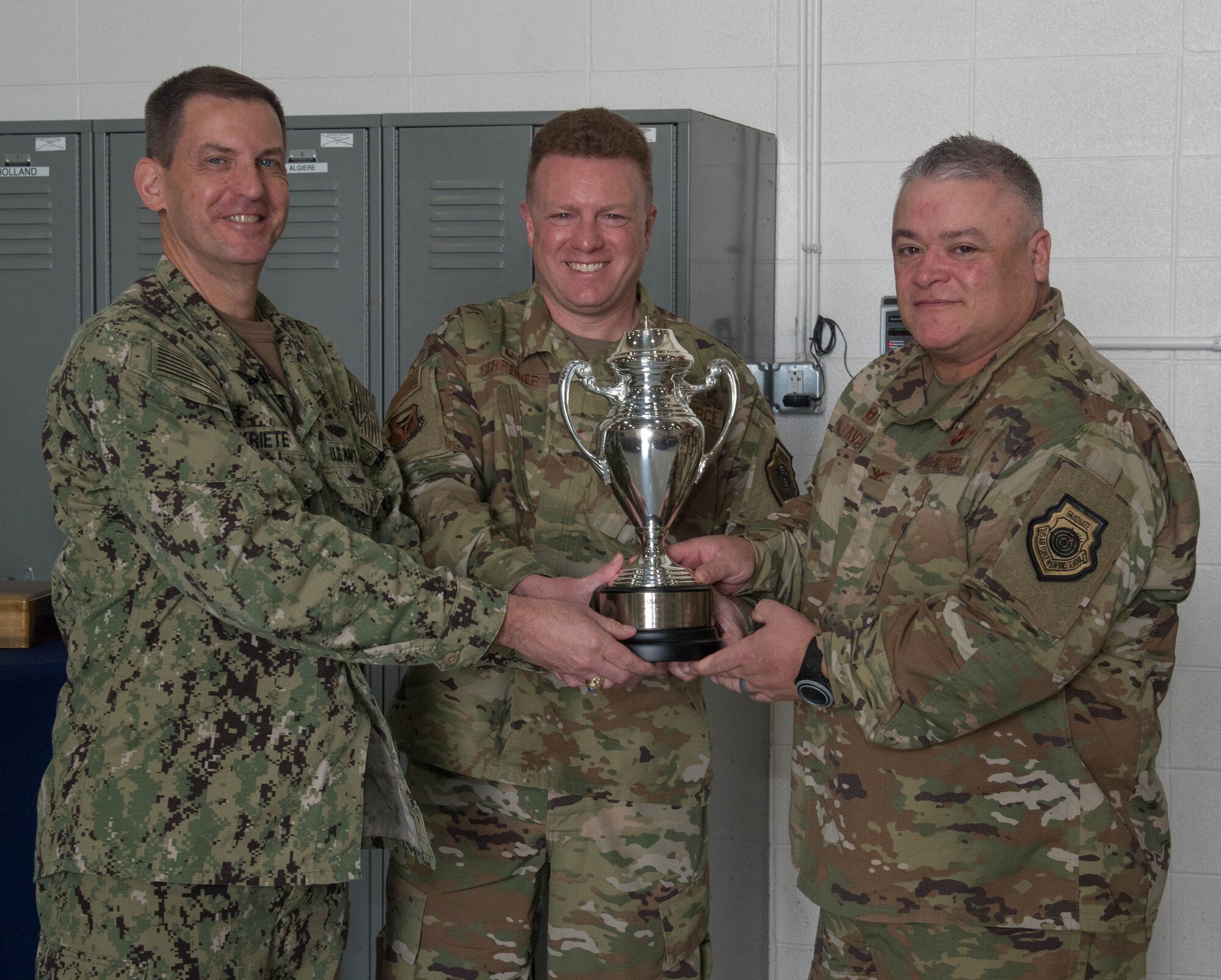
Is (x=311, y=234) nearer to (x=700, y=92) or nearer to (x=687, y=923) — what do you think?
(x=700, y=92)

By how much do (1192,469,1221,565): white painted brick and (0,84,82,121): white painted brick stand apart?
120 inches

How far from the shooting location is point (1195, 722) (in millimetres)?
2986

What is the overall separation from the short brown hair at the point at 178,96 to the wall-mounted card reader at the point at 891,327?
1.79m

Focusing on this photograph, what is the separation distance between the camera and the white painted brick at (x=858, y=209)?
10.1ft

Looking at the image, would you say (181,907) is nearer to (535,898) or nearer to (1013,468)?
(535,898)

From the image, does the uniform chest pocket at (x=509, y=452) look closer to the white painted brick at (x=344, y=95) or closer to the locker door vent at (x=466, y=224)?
the locker door vent at (x=466, y=224)

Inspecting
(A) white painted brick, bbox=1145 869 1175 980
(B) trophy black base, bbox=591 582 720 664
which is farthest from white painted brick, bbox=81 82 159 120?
(A) white painted brick, bbox=1145 869 1175 980

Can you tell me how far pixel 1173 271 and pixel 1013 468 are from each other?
64.3 inches

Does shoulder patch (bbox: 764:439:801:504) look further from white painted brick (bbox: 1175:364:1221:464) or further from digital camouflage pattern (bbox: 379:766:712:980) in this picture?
white painted brick (bbox: 1175:364:1221:464)

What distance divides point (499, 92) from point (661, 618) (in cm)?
190

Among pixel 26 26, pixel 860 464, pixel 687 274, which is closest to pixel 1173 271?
pixel 687 274

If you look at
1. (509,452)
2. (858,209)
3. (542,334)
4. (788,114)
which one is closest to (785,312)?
(858,209)

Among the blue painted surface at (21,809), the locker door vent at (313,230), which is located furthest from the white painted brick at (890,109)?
the blue painted surface at (21,809)

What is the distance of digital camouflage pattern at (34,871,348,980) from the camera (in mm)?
1524
